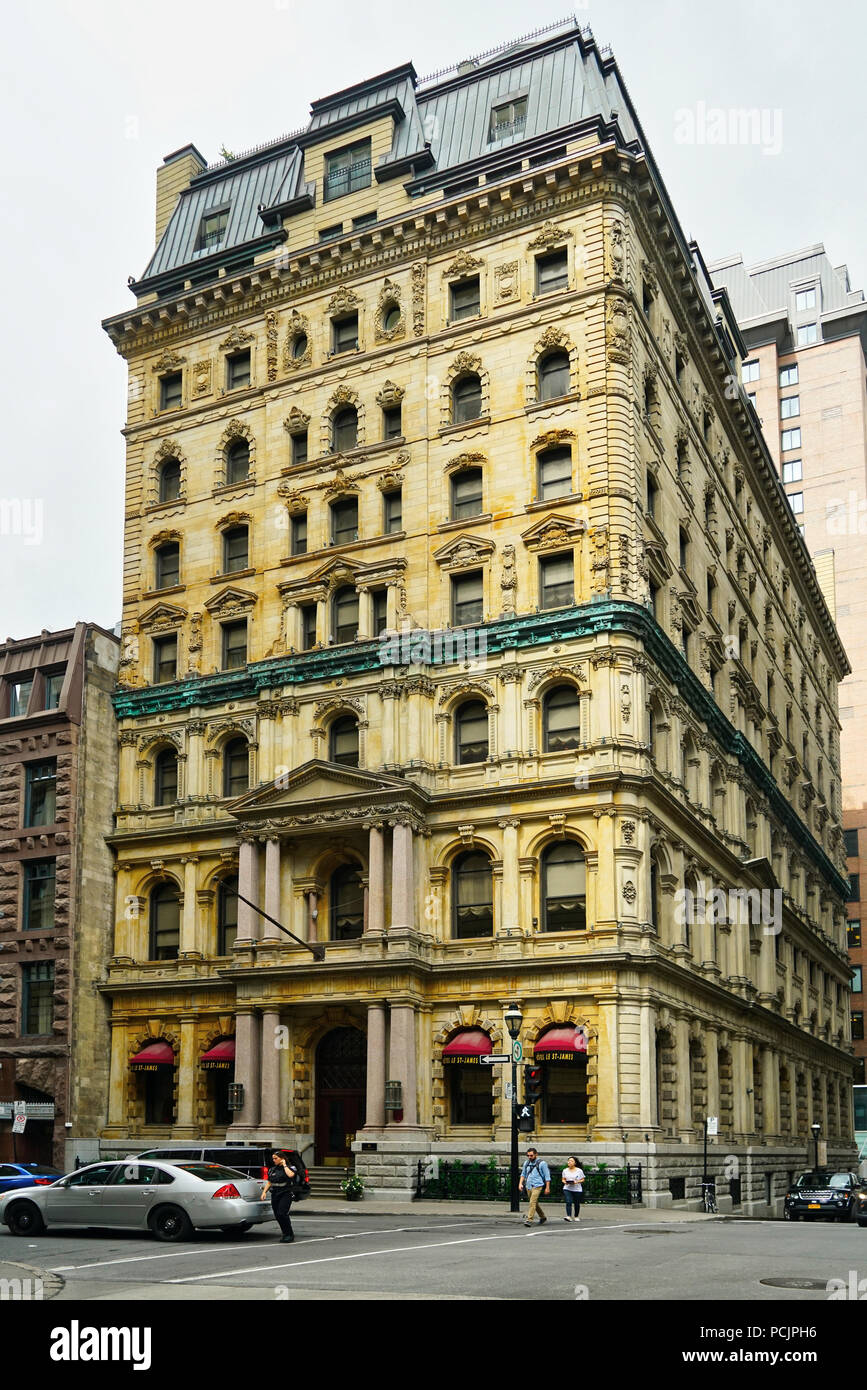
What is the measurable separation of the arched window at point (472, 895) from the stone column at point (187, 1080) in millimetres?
10442

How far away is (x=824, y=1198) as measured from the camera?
42594mm

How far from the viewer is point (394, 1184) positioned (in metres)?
41.0

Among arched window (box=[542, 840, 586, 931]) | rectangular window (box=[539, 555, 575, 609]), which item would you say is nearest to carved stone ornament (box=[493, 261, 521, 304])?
rectangular window (box=[539, 555, 575, 609])

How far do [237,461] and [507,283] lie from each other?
40.9 ft

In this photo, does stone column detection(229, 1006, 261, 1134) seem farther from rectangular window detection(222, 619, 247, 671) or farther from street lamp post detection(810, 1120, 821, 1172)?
street lamp post detection(810, 1120, 821, 1172)

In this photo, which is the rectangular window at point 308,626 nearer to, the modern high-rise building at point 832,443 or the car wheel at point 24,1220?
the car wheel at point 24,1220

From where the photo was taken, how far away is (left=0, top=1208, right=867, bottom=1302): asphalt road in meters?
17.7

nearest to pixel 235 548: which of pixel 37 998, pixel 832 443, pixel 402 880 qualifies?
pixel 402 880

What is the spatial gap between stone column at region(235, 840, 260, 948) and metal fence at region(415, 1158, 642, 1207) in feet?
31.2

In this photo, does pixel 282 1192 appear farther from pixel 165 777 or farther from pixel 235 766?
pixel 165 777

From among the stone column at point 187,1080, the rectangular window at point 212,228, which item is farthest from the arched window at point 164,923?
the rectangular window at point 212,228

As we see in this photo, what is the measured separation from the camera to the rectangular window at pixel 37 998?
5003 cm

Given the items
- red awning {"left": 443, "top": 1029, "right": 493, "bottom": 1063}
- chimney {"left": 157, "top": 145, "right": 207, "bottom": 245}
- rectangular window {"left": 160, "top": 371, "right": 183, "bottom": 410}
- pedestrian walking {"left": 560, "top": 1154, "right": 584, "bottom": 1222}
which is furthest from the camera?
chimney {"left": 157, "top": 145, "right": 207, "bottom": 245}

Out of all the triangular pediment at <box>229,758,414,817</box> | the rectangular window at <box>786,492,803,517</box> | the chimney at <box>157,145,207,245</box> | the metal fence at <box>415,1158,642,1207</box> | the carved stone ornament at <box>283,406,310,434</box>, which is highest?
the rectangular window at <box>786,492,803,517</box>
